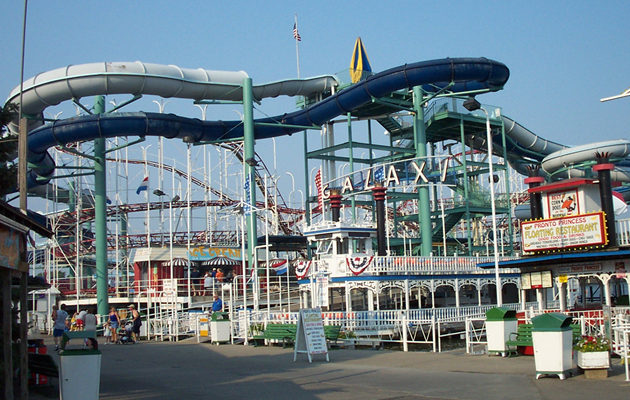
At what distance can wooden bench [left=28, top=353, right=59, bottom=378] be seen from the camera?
14188mm

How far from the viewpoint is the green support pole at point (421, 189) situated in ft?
137

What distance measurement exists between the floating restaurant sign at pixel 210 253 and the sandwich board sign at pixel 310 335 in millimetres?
32126

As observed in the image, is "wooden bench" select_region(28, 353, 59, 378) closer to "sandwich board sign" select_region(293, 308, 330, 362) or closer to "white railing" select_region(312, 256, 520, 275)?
"sandwich board sign" select_region(293, 308, 330, 362)

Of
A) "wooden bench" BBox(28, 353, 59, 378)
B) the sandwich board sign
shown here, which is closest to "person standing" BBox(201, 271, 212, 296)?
the sandwich board sign

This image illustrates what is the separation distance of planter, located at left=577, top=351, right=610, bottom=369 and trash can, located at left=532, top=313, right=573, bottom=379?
11.3 inches

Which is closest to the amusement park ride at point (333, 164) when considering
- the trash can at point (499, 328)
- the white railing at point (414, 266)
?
the white railing at point (414, 266)

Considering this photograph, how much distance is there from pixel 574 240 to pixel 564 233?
40 centimetres

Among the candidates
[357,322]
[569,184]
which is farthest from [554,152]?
[569,184]

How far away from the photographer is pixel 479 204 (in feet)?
151

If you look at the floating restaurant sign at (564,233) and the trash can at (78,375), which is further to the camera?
the floating restaurant sign at (564,233)

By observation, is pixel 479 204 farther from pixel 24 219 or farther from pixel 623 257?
pixel 24 219

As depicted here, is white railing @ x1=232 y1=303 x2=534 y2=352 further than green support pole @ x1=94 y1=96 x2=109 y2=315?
No

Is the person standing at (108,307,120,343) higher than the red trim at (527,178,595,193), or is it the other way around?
the red trim at (527,178,595,193)

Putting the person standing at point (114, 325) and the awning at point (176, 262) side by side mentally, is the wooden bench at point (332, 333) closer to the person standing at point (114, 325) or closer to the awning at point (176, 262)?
the person standing at point (114, 325)
